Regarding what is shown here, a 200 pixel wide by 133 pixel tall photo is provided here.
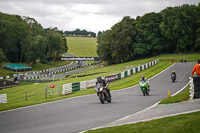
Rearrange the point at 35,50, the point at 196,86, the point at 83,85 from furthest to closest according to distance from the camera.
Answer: the point at 35,50 → the point at 83,85 → the point at 196,86

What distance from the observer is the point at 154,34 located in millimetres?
96250

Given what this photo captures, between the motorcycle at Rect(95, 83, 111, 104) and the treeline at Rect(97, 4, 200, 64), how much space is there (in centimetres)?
7378

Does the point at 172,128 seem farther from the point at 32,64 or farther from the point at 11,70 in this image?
the point at 32,64

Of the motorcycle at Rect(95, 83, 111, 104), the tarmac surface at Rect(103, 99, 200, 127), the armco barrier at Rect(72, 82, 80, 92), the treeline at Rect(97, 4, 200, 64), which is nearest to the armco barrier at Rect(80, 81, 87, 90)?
the armco barrier at Rect(72, 82, 80, 92)

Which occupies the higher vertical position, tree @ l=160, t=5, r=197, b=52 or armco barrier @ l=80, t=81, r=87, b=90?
tree @ l=160, t=5, r=197, b=52

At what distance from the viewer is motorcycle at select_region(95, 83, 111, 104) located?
17.5 m

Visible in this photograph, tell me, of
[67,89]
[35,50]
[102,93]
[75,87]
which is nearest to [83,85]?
[75,87]

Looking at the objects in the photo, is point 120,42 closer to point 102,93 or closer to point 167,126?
point 102,93

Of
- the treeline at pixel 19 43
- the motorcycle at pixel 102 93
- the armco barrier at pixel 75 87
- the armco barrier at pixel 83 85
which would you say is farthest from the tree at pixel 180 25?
the motorcycle at pixel 102 93

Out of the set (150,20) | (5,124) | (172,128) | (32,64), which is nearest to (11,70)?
(32,64)

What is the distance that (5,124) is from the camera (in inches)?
501

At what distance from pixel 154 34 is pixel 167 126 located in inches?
3532

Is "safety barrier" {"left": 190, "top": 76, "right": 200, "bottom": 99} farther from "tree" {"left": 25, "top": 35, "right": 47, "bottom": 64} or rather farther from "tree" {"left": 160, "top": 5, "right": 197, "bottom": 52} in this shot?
"tree" {"left": 25, "top": 35, "right": 47, "bottom": 64}

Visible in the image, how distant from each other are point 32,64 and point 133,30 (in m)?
35.2
